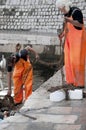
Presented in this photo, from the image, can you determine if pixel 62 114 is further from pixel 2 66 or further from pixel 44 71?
pixel 44 71

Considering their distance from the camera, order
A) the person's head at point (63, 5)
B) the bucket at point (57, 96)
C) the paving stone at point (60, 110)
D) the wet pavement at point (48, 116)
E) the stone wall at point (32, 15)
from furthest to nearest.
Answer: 1. the stone wall at point (32, 15)
2. the person's head at point (63, 5)
3. the bucket at point (57, 96)
4. the paving stone at point (60, 110)
5. the wet pavement at point (48, 116)

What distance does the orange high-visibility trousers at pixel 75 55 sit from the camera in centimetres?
823

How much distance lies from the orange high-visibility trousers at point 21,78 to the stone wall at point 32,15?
6.86 metres

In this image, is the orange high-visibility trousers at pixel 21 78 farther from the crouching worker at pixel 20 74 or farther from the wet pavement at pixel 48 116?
the wet pavement at pixel 48 116

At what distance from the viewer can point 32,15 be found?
56.0 feet

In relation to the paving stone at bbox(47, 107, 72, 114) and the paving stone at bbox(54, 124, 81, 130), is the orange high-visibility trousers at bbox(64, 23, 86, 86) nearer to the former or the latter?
the paving stone at bbox(47, 107, 72, 114)

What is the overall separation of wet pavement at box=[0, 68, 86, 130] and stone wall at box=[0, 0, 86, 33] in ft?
29.3

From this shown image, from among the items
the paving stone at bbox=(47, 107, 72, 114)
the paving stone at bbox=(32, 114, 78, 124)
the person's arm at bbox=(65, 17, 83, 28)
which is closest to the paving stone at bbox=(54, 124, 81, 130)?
the paving stone at bbox=(32, 114, 78, 124)

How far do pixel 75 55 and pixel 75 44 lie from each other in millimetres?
169

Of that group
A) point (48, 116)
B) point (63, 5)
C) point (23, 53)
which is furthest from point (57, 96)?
point (23, 53)

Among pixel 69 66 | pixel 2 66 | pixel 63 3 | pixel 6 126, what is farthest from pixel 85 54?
pixel 2 66

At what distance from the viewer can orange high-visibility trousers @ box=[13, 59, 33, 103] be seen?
32.1 ft

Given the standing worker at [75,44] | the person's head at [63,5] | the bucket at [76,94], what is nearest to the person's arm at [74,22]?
the standing worker at [75,44]

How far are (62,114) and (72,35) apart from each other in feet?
5.52
